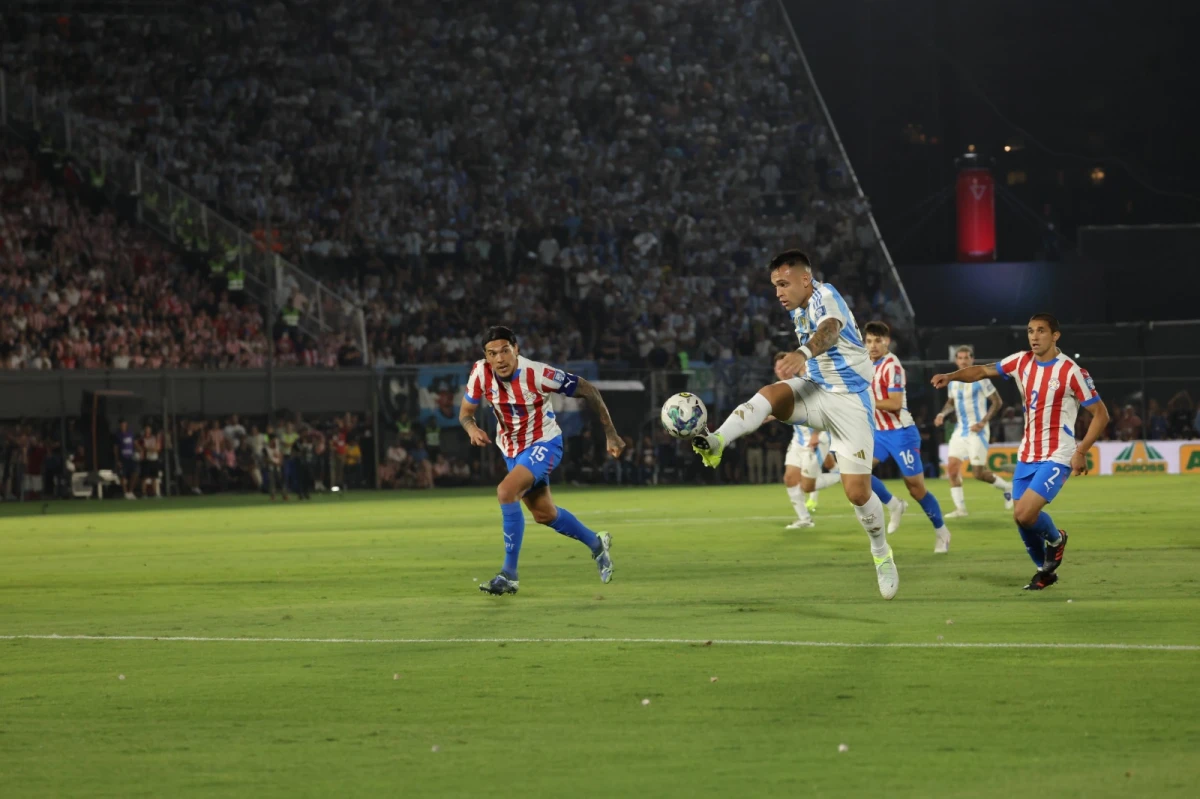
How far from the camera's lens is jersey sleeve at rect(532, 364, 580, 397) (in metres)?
13.8

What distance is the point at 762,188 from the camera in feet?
161

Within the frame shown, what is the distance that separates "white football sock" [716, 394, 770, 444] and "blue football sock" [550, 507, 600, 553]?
316 centimetres

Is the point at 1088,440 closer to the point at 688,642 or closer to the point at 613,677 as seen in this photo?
the point at 688,642

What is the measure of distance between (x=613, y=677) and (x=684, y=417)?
255 cm

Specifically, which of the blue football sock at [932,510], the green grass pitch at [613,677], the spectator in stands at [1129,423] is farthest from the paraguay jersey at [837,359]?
the spectator in stands at [1129,423]

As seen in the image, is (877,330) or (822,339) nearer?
(822,339)

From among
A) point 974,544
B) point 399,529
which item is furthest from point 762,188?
point 974,544

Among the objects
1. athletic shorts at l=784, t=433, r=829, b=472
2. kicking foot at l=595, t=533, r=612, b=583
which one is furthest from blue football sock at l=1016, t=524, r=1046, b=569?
athletic shorts at l=784, t=433, r=829, b=472

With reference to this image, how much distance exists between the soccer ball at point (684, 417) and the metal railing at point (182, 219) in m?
28.8

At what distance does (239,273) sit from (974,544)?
27.4 meters

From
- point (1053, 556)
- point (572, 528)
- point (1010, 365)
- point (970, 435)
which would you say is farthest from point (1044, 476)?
point (970, 435)

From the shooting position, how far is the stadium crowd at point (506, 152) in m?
44.6

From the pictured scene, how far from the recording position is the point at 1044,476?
43.8ft

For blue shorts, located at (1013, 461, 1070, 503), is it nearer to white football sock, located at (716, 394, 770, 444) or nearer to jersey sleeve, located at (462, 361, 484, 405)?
white football sock, located at (716, 394, 770, 444)
